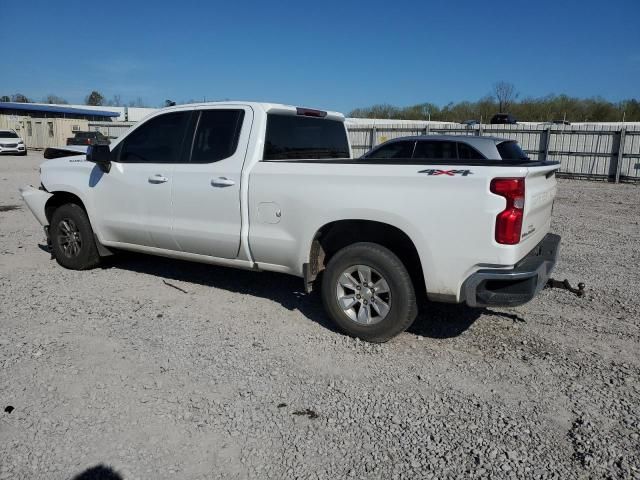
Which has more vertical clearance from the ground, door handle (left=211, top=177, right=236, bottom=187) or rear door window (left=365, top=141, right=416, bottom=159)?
rear door window (left=365, top=141, right=416, bottom=159)

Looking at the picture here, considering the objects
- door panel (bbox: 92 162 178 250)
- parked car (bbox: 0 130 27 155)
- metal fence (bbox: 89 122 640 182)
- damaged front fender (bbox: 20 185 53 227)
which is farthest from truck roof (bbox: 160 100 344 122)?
parked car (bbox: 0 130 27 155)

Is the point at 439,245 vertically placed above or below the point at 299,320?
above

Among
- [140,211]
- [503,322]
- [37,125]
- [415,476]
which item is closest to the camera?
[415,476]

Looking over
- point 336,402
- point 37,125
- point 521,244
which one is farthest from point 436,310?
point 37,125

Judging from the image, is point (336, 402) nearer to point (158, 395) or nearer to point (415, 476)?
point (415, 476)

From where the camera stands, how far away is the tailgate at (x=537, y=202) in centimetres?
377

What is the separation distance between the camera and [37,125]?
43.3 meters

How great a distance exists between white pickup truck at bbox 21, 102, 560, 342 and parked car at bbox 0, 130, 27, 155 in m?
29.3

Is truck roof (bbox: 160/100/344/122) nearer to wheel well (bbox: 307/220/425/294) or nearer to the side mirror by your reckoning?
the side mirror

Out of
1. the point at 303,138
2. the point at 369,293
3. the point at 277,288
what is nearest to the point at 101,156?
the point at 303,138

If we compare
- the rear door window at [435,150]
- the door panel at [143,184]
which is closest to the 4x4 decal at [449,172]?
the door panel at [143,184]

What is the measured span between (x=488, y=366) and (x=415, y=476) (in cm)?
151

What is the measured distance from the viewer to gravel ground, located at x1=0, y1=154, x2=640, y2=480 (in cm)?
285

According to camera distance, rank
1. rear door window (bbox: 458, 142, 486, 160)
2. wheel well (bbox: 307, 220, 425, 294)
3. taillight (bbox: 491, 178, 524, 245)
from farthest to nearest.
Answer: rear door window (bbox: 458, 142, 486, 160) → wheel well (bbox: 307, 220, 425, 294) → taillight (bbox: 491, 178, 524, 245)
